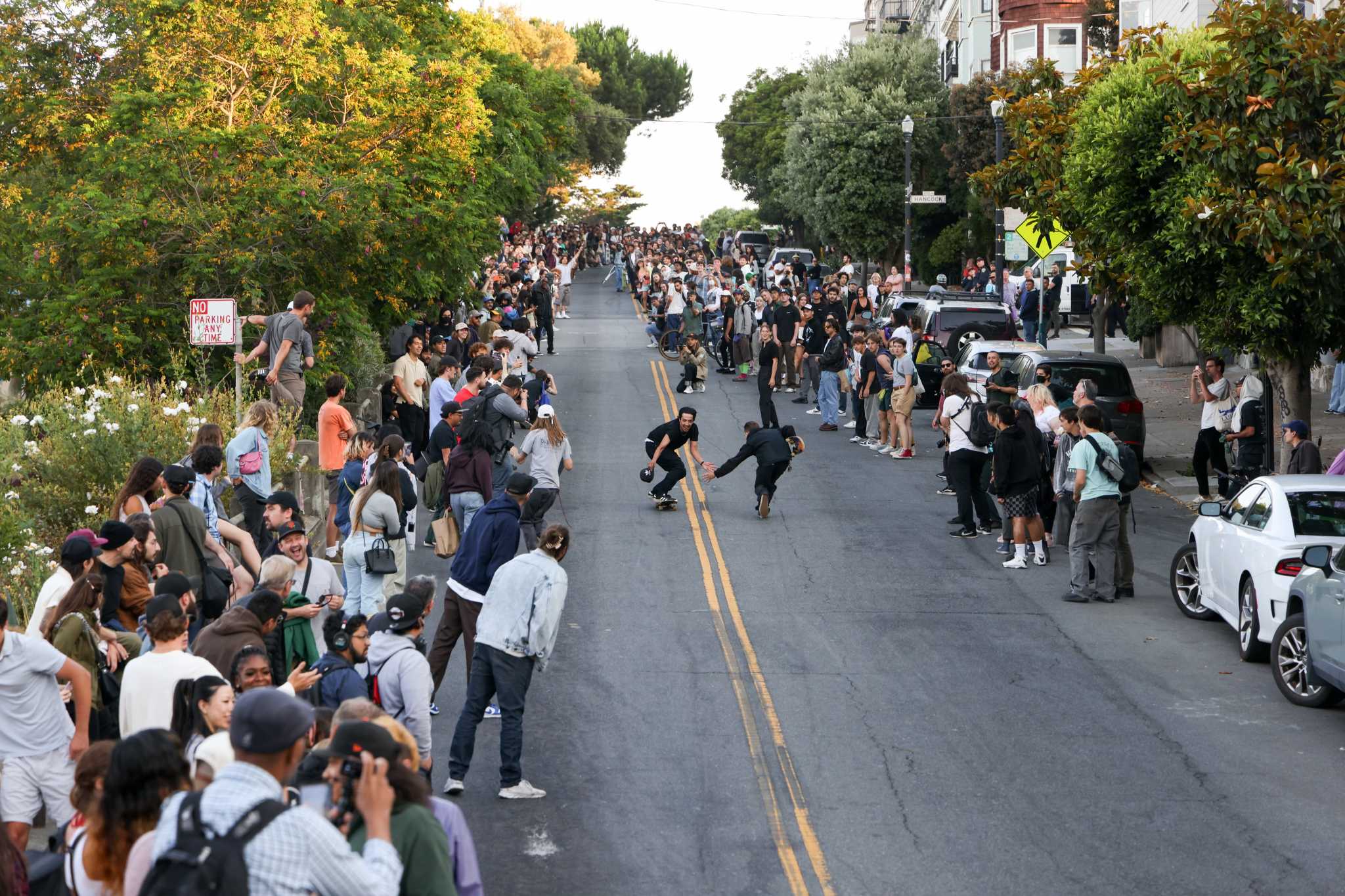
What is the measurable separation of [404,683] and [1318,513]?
8.17m

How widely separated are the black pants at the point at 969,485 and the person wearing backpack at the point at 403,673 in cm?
1088

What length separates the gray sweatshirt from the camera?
816 centimetres

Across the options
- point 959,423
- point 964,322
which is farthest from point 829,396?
point 959,423

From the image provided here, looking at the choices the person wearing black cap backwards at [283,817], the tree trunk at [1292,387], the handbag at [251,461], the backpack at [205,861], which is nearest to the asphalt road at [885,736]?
the tree trunk at [1292,387]

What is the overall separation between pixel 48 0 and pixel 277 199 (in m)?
9.75

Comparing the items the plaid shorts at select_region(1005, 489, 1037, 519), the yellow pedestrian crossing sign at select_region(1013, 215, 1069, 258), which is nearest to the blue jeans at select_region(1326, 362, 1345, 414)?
the yellow pedestrian crossing sign at select_region(1013, 215, 1069, 258)

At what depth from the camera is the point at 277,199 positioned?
2202cm

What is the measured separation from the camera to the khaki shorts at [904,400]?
76.8 ft

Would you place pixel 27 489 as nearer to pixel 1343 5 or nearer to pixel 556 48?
pixel 1343 5

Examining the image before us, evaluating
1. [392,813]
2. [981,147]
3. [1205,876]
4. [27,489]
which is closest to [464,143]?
[27,489]

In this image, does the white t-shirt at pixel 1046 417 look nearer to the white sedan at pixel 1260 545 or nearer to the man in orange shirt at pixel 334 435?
the white sedan at pixel 1260 545

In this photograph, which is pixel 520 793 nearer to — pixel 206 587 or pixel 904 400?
pixel 206 587

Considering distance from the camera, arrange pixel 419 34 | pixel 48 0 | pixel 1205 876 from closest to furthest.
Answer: pixel 1205 876 < pixel 48 0 < pixel 419 34

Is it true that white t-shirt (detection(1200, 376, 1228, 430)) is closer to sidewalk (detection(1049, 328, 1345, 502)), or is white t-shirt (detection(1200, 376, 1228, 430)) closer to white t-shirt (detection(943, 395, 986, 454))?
sidewalk (detection(1049, 328, 1345, 502))
